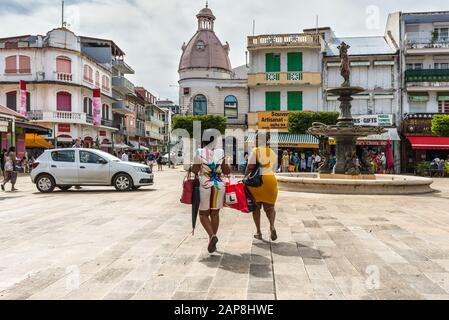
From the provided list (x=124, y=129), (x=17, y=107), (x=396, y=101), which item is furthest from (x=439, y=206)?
(x=124, y=129)

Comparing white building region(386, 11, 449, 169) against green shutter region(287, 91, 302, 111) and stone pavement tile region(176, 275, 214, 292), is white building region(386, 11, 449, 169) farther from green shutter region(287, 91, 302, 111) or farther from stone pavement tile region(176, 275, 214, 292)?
stone pavement tile region(176, 275, 214, 292)

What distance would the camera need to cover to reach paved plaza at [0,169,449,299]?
14.7ft

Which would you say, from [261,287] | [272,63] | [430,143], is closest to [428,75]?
[430,143]

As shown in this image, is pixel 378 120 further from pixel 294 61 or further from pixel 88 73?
pixel 88 73

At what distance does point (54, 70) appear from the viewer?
38594 mm

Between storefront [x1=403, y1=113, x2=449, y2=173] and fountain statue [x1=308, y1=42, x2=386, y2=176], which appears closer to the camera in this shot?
fountain statue [x1=308, y1=42, x2=386, y2=176]

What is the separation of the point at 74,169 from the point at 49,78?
86.0 feet

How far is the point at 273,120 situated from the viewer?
119 ft

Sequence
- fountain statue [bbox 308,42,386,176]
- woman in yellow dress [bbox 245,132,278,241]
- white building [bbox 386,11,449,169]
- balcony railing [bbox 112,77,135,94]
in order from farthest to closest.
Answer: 1. balcony railing [bbox 112,77,135,94]
2. white building [bbox 386,11,449,169]
3. fountain statue [bbox 308,42,386,176]
4. woman in yellow dress [bbox 245,132,278,241]

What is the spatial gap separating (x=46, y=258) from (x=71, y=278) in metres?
1.17

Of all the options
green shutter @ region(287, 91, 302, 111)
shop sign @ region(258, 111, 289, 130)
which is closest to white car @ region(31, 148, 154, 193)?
shop sign @ region(258, 111, 289, 130)

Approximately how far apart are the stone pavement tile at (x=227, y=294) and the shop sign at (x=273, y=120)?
31.9 meters

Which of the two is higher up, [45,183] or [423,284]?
[45,183]

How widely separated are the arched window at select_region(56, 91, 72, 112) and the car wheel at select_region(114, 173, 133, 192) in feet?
85.7
